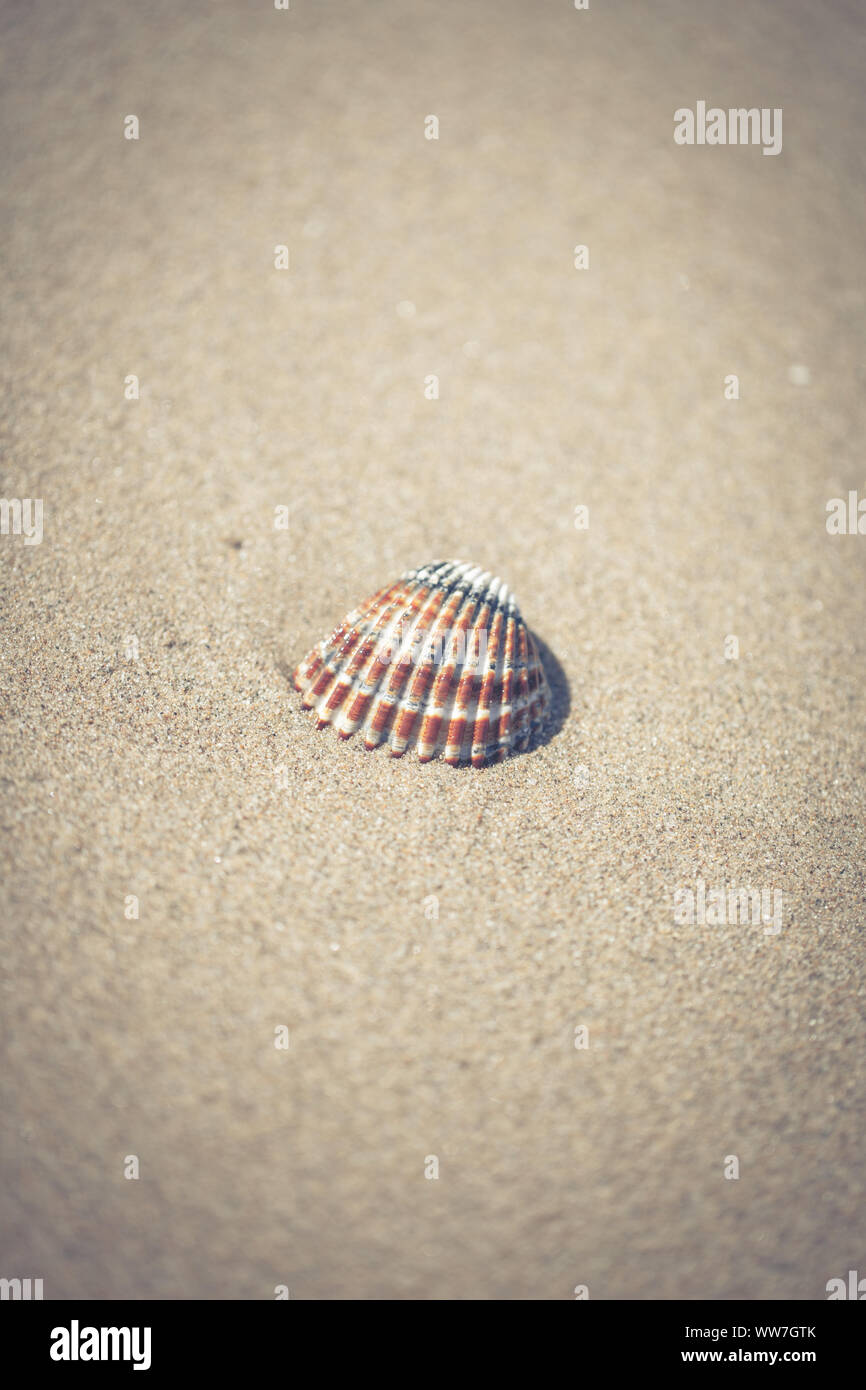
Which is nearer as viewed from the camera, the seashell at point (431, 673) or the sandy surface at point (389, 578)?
the sandy surface at point (389, 578)

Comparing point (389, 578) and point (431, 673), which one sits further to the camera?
point (389, 578)

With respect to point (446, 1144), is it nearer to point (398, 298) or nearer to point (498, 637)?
point (498, 637)

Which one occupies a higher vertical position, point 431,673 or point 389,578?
point 389,578

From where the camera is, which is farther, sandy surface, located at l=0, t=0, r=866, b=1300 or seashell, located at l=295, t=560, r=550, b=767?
seashell, located at l=295, t=560, r=550, b=767
